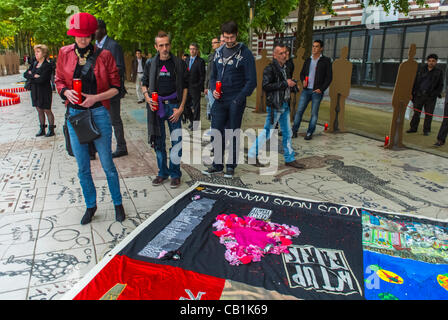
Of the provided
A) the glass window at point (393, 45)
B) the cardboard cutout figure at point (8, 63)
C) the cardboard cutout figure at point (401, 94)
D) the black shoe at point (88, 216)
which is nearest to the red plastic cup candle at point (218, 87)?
the black shoe at point (88, 216)

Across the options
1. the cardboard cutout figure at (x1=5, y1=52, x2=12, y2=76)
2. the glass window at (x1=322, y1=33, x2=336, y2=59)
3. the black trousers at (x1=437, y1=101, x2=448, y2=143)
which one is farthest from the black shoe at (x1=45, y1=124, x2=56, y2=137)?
the cardboard cutout figure at (x1=5, y1=52, x2=12, y2=76)

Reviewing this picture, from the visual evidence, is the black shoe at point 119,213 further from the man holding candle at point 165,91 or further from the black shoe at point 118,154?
the black shoe at point 118,154

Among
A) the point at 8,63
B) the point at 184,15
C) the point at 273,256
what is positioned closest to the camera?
the point at 273,256

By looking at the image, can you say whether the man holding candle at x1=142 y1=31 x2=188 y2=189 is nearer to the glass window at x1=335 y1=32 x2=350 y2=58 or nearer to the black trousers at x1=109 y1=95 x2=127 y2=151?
the black trousers at x1=109 y1=95 x2=127 y2=151

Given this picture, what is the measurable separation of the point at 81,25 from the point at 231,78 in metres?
2.20

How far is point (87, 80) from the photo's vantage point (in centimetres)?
326

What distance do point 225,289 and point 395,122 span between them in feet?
18.1

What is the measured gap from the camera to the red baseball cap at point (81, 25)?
3076 mm

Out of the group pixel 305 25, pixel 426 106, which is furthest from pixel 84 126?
pixel 305 25

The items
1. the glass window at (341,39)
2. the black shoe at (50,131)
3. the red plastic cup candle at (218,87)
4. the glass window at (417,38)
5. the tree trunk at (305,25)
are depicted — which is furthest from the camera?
the glass window at (341,39)

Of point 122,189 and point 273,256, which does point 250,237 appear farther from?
point 122,189

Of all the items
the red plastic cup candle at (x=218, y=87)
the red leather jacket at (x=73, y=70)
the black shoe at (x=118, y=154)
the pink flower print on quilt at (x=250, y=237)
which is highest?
the red leather jacket at (x=73, y=70)

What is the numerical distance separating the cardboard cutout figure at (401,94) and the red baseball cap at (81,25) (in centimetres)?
543
